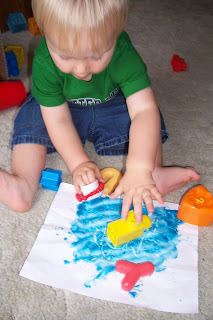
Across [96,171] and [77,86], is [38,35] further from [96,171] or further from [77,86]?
[96,171]

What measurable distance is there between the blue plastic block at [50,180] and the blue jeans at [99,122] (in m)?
0.07

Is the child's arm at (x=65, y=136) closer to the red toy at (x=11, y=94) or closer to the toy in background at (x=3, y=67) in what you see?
the red toy at (x=11, y=94)

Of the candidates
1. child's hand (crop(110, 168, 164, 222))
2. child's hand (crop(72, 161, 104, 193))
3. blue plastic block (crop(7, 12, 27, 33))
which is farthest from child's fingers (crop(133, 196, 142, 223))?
blue plastic block (crop(7, 12, 27, 33))

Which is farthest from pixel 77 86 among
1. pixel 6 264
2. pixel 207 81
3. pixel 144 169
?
pixel 207 81

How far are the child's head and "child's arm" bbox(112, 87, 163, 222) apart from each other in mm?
192

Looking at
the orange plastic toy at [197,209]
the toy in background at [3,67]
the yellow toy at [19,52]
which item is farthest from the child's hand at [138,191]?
the yellow toy at [19,52]

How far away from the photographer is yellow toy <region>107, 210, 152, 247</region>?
0.74m

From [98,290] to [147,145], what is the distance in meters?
0.30

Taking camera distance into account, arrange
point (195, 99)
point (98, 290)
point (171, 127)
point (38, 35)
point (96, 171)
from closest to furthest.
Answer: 1. point (98, 290)
2. point (96, 171)
3. point (171, 127)
4. point (195, 99)
5. point (38, 35)

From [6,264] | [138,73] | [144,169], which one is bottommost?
[6,264]

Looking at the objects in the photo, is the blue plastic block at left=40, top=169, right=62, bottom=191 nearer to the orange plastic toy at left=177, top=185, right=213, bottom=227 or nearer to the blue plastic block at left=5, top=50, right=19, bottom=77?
the orange plastic toy at left=177, top=185, right=213, bottom=227

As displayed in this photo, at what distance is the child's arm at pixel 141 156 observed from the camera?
0.71 metres

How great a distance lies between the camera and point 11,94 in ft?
3.50

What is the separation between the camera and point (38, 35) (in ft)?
4.73
